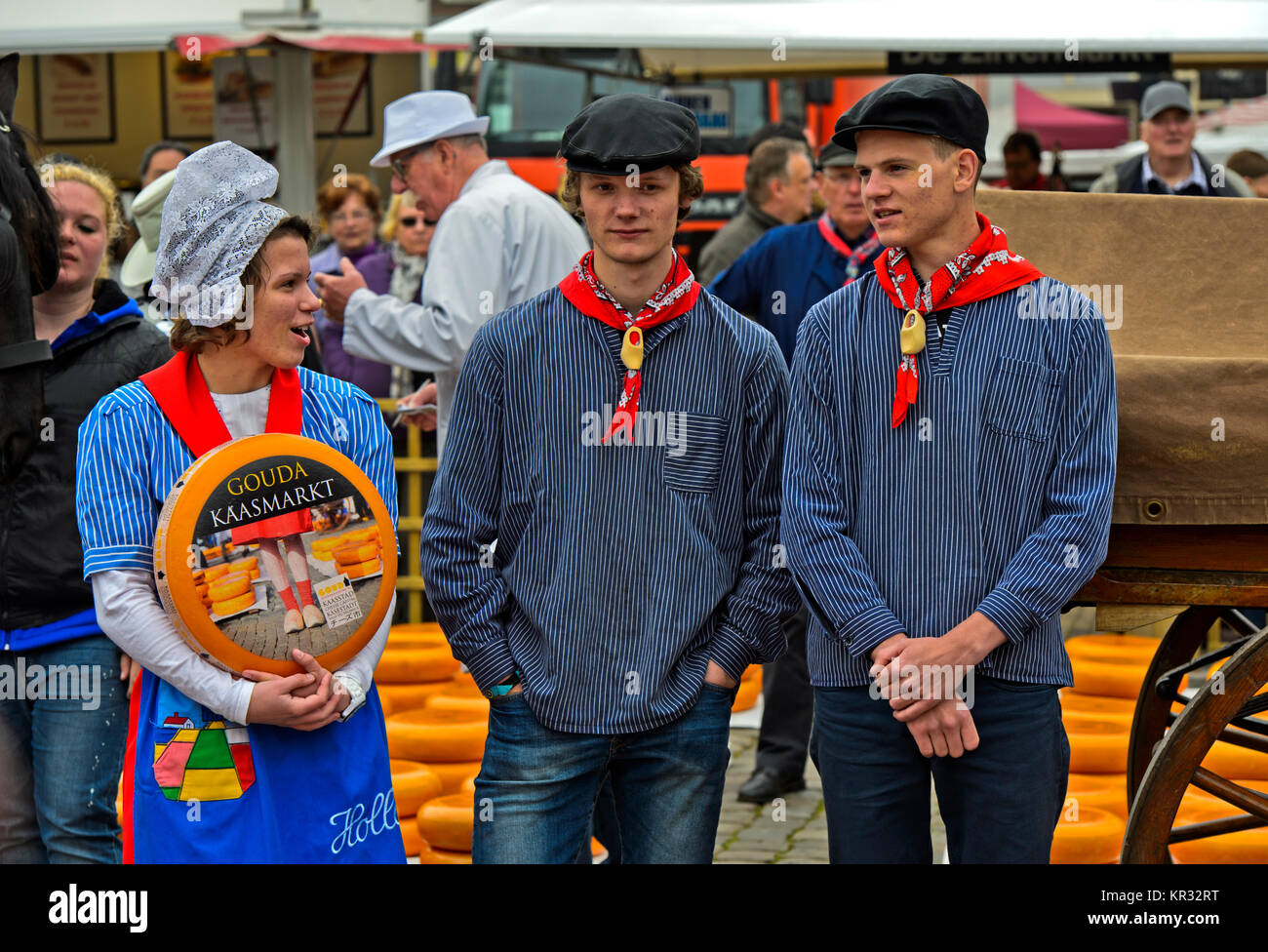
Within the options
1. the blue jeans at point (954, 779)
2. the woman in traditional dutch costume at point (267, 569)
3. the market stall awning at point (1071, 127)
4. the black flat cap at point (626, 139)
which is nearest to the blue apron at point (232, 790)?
the woman in traditional dutch costume at point (267, 569)

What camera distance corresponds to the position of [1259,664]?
3.44 meters

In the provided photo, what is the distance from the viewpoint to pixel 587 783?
10.8 feet

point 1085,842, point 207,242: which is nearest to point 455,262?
point 207,242

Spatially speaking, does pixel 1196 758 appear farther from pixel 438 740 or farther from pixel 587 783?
pixel 438 740

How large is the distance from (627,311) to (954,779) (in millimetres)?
1130

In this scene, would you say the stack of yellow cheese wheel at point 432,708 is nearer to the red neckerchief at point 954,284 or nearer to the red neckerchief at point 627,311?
the red neckerchief at point 627,311

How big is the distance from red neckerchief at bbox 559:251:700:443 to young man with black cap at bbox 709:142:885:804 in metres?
2.99

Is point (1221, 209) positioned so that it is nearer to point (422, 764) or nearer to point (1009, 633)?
point (1009, 633)

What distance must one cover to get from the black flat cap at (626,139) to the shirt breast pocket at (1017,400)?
0.75m

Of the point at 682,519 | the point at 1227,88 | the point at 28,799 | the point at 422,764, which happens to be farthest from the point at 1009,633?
the point at 1227,88

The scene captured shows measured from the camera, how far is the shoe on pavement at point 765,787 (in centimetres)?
628

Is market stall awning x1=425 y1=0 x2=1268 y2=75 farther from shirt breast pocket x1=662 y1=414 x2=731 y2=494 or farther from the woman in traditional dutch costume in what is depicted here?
the woman in traditional dutch costume

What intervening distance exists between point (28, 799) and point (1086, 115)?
25.9 m
